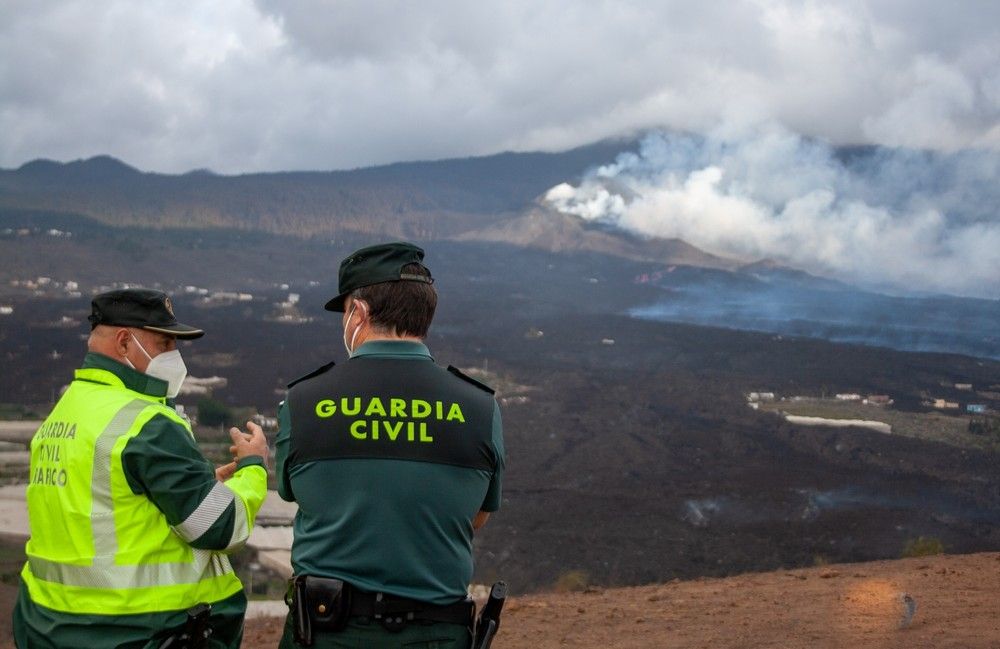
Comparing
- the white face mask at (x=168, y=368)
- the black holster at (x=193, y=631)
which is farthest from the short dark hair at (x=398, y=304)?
the black holster at (x=193, y=631)

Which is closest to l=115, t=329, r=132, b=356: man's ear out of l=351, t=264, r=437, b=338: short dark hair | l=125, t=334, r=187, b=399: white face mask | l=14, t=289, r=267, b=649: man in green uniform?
l=125, t=334, r=187, b=399: white face mask

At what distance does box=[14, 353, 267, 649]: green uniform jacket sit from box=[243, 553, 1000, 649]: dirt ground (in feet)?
11.9

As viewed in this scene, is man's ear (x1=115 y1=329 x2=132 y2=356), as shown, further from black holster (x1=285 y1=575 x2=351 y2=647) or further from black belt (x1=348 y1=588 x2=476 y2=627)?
black belt (x1=348 y1=588 x2=476 y2=627)

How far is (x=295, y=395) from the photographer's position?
8.10 ft

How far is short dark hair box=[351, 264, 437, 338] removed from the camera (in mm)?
2559

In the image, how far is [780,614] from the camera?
6301 millimetres

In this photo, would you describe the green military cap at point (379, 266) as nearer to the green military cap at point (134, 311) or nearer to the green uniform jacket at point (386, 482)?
the green uniform jacket at point (386, 482)

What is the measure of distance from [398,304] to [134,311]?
0.87m

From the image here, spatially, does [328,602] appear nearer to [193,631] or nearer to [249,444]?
[193,631]

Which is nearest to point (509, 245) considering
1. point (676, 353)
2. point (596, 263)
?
point (596, 263)

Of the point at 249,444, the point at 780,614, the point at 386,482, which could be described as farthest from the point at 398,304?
the point at 780,614

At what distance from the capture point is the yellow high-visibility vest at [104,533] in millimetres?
2623

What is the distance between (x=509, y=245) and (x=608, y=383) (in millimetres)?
72936

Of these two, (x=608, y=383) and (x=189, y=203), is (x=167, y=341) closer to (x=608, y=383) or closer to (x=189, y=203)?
(x=608, y=383)
